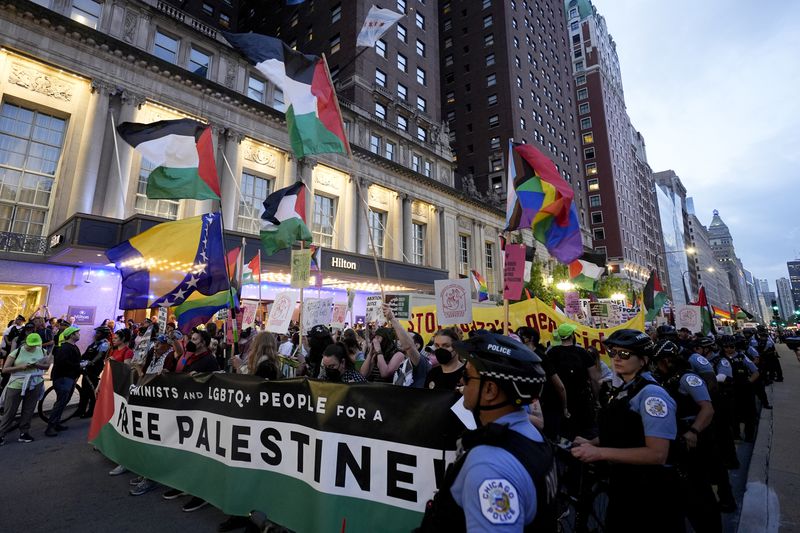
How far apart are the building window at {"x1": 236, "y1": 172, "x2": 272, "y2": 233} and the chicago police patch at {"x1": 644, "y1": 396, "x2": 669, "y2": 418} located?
2291 cm

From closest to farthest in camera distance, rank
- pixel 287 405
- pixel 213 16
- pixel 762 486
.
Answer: pixel 287 405, pixel 762 486, pixel 213 16

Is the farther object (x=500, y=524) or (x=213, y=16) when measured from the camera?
(x=213, y=16)

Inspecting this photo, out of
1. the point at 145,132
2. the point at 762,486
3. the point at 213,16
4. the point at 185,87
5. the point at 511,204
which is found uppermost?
the point at 213,16

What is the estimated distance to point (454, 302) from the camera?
30.0ft

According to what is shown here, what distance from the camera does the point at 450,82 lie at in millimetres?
55031

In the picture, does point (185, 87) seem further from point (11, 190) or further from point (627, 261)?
point (627, 261)

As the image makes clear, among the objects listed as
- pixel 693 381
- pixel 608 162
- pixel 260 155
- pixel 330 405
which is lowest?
pixel 330 405

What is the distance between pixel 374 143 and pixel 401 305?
85.0ft

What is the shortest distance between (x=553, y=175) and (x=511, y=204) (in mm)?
1073

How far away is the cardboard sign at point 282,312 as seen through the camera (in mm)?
10445

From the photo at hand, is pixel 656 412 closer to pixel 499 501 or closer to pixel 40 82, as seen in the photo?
pixel 499 501

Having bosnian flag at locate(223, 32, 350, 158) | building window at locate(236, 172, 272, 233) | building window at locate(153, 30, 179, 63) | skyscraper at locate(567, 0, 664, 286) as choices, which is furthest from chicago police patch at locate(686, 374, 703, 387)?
skyscraper at locate(567, 0, 664, 286)

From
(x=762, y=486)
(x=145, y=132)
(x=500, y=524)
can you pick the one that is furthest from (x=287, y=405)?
(x=145, y=132)

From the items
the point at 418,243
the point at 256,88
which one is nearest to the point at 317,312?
the point at 256,88
